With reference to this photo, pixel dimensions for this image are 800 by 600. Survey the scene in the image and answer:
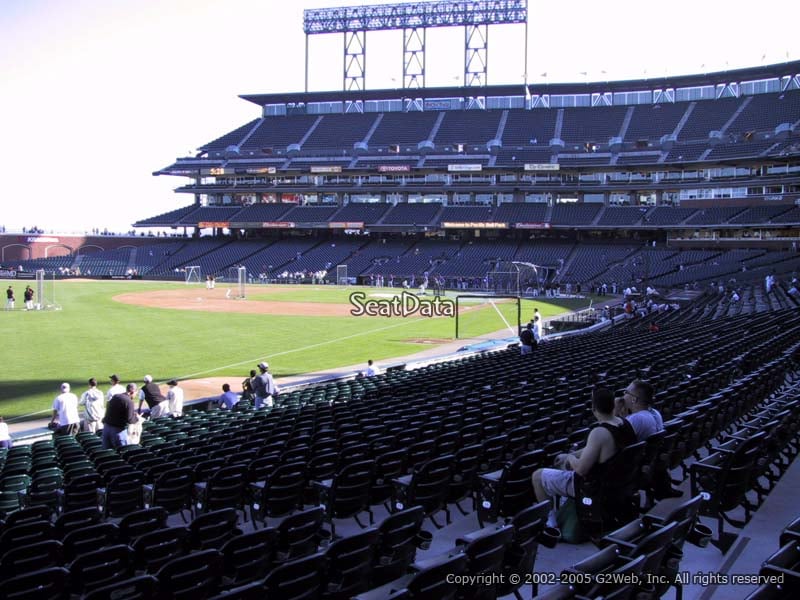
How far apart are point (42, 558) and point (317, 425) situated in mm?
6233

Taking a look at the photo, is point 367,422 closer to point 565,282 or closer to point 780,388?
point 780,388

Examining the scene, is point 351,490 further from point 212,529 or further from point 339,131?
point 339,131

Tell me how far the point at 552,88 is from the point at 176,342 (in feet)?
249

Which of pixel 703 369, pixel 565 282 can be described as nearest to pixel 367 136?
→ pixel 565 282

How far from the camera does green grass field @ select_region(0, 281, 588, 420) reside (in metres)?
26.1

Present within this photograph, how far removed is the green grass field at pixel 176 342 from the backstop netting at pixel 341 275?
2613cm

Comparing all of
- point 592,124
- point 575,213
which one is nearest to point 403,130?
point 592,124

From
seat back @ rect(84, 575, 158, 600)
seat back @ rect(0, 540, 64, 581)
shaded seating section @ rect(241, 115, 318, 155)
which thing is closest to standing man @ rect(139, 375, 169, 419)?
seat back @ rect(0, 540, 64, 581)

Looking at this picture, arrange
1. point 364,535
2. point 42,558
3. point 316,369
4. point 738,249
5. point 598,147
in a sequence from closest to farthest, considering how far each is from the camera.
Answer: point 364,535 < point 42,558 < point 316,369 < point 738,249 < point 598,147

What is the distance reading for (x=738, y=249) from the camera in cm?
7162

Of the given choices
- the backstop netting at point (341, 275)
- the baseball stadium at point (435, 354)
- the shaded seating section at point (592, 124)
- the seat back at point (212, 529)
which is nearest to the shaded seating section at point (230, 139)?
the baseball stadium at point (435, 354)

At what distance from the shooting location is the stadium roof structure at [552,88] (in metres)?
84.8

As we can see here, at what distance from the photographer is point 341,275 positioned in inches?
3236

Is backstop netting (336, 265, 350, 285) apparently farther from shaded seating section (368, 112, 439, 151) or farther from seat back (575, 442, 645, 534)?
seat back (575, 442, 645, 534)
